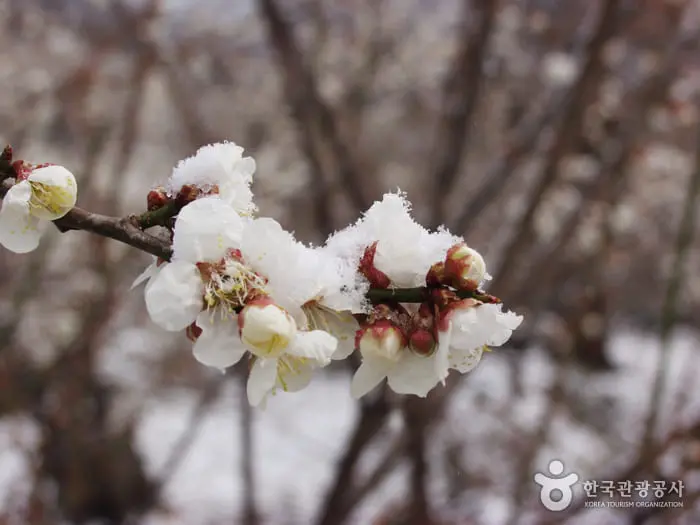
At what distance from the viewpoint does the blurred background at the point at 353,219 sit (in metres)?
2.10

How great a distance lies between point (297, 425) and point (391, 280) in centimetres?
487

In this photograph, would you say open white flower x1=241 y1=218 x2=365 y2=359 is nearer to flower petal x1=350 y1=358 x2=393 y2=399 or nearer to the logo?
flower petal x1=350 y1=358 x2=393 y2=399

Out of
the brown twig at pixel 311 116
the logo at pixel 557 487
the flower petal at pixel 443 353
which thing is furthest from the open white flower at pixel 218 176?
the logo at pixel 557 487

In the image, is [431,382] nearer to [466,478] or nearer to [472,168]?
[466,478]

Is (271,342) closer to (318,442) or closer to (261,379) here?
(261,379)

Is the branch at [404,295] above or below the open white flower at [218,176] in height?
below

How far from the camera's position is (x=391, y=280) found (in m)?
0.55

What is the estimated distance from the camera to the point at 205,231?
52cm

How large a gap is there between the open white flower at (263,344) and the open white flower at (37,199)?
16cm

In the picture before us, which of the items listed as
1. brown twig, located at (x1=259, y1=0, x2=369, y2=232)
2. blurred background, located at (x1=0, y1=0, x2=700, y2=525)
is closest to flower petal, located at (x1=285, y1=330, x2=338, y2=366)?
blurred background, located at (x1=0, y1=0, x2=700, y2=525)

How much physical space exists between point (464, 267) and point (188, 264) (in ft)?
0.77

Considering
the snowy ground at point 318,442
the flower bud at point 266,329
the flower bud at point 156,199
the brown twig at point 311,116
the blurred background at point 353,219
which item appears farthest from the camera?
the snowy ground at point 318,442

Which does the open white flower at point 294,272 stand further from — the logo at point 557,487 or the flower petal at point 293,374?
the logo at point 557,487

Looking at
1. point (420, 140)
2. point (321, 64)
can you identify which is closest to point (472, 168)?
point (420, 140)
